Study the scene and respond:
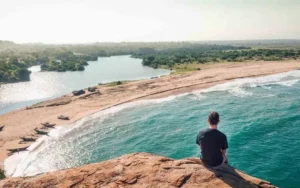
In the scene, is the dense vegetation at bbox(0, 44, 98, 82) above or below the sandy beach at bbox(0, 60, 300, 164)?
above

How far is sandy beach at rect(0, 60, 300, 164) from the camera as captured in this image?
139 feet

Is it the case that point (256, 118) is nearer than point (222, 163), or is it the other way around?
point (222, 163)

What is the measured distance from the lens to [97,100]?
57938mm

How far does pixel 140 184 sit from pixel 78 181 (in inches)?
79.3

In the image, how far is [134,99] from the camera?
5622cm

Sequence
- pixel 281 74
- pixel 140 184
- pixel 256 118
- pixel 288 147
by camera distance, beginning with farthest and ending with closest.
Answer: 1. pixel 281 74
2. pixel 256 118
3. pixel 288 147
4. pixel 140 184

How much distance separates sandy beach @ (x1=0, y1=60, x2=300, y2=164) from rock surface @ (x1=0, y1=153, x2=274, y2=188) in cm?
2653

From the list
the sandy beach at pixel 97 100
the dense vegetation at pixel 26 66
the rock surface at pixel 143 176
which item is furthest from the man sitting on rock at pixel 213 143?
the dense vegetation at pixel 26 66

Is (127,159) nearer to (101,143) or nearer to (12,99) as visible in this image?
(101,143)

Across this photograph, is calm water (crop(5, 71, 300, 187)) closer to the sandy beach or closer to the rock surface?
the sandy beach

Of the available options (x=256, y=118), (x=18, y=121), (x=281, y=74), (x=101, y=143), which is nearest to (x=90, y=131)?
(x=101, y=143)

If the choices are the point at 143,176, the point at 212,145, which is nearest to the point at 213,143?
the point at 212,145

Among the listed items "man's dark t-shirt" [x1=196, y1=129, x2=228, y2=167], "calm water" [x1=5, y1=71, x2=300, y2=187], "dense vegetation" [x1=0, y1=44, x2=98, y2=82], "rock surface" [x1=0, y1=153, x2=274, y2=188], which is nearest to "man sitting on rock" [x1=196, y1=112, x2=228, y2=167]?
"man's dark t-shirt" [x1=196, y1=129, x2=228, y2=167]

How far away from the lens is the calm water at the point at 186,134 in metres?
26.7
